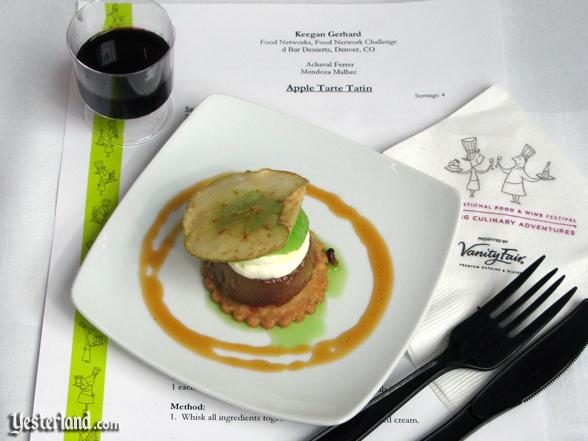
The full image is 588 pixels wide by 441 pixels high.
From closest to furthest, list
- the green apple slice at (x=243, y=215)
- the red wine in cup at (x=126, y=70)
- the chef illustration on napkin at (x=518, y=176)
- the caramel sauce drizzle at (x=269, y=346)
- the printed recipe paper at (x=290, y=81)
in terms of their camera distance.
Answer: the green apple slice at (x=243, y=215)
the caramel sauce drizzle at (x=269, y=346)
the printed recipe paper at (x=290, y=81)
the red wine in cup at (x=126, y=70)
the chef illustration on napkin at (x=518, y=176)

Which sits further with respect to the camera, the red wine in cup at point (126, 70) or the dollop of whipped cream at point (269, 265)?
the red wine in cup at point (126, 70)

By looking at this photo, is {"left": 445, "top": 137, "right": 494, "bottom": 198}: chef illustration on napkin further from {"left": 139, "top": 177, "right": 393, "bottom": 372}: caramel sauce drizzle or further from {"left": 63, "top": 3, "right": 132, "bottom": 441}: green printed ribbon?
{"left": 63, "top": 3, "right": 132, "bottom": 441}: green printed ribbon

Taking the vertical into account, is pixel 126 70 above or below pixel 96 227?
above

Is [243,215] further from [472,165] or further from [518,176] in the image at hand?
[518,176]

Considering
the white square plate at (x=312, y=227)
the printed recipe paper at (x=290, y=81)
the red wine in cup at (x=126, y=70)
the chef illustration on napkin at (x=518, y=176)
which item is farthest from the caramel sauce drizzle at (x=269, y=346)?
the chef illustration on napkin at (x=518, y=176)

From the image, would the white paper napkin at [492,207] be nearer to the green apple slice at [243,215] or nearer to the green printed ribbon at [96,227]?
the green apple slice at [243,215]

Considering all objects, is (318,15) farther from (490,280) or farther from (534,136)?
(490,280)

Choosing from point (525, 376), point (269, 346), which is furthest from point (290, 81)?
point (525, 376)
